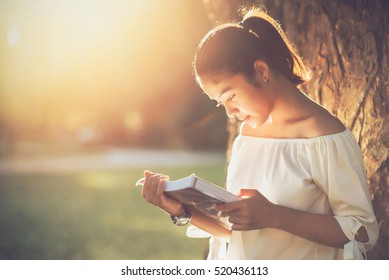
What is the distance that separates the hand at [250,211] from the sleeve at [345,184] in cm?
17

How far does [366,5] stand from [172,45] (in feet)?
21.8

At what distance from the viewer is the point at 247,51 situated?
1.87 metres

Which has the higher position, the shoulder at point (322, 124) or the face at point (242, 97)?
the face at point (242, 97)

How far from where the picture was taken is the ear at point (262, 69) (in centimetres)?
188

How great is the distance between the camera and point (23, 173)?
8570 millimetres

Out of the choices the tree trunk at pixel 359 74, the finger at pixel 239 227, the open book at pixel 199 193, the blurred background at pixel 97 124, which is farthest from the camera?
the blurred background at pixel 97 124

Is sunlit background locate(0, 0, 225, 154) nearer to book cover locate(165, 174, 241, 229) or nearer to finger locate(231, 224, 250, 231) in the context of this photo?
book cover locate(165, 174, 241, 229)

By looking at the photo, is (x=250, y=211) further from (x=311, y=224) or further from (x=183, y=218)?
(x=183, y=218)

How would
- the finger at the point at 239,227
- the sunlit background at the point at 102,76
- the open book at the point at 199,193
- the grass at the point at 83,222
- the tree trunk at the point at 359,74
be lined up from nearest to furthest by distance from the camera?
the open book at the point at 199,193, the finger at the point at 239,227, the tree trunk at the point at 359,74, the grass at the point at 83,222, the sunlit background at the point at 102,76

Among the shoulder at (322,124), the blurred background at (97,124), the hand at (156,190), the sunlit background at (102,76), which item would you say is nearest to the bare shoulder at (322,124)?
the shoulder at (322,124)

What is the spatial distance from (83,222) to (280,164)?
4863 mm

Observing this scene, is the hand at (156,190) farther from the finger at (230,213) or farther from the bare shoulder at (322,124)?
the bare shoulder at (322,124)

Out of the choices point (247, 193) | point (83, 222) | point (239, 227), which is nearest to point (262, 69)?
point (247, 193)

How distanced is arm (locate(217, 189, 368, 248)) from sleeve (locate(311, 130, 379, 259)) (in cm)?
3
